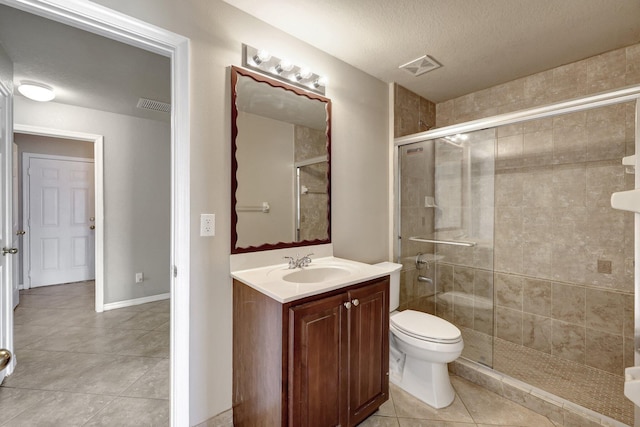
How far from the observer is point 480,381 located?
2.00m

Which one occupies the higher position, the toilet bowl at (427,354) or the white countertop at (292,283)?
the white countertop at (292,283)

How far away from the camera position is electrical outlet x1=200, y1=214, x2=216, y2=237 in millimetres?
1473

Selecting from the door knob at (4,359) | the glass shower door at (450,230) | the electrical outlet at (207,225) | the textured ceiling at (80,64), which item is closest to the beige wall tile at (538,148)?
the glass shower door at (450,230)

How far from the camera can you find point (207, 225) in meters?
1.49

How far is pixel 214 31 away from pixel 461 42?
160 cm

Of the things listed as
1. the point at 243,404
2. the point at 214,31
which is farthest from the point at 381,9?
the point at 243,404

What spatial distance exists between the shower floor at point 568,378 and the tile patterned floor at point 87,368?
2.41m

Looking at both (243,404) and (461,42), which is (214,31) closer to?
(461,42)

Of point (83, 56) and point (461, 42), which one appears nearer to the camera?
point (461, 42)

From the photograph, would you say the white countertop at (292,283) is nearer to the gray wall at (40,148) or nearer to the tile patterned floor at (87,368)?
the tile patterned floor at (87,368)

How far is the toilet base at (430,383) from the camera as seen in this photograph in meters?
1.80

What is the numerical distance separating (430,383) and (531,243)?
1527mm

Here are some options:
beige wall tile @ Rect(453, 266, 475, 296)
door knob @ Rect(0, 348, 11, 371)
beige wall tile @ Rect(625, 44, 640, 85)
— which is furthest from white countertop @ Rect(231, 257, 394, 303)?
beige wall tile @ Rect(625, 44, 640, 85)

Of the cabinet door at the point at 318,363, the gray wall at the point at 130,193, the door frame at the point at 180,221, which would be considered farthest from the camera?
the gray wall at the point at 130,193
